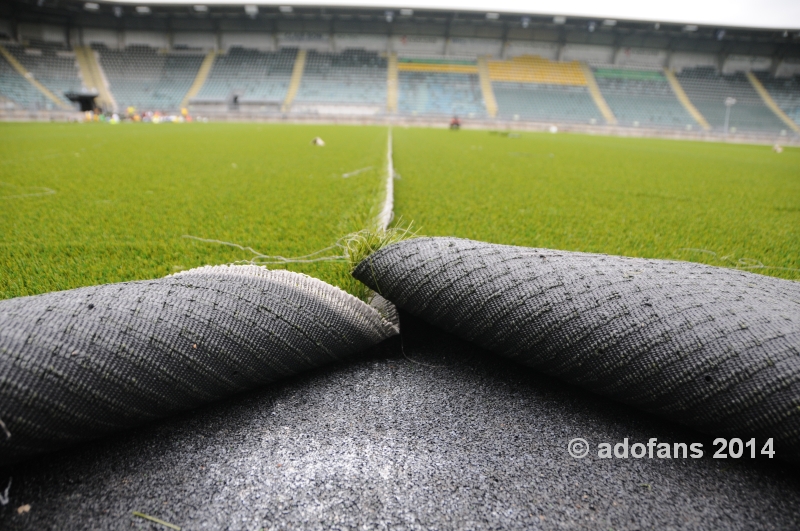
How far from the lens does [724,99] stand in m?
23.2

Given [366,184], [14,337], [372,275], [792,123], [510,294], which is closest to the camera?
[14,337]

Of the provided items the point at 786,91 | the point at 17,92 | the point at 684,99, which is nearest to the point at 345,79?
the point at 17,92

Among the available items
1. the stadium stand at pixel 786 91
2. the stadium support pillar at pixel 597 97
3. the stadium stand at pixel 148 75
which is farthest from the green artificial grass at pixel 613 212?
the stadium stand at pixel 786 91

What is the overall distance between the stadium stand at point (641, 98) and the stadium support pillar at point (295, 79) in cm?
1664

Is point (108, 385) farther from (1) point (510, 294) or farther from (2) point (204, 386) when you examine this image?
(1) point (510, 294)

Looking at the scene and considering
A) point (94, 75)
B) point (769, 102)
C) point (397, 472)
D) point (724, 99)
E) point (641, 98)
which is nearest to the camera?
point (397, 472)

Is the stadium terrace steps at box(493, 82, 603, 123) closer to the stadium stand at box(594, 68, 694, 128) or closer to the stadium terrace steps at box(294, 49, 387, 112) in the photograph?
the stadium stand at box(594, 68, 694, 128)

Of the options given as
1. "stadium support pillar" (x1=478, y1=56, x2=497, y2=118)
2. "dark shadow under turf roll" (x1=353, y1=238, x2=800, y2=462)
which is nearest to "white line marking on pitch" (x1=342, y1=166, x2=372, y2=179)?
"dark shadow under turf roll" (x1=353, y1=238, x2=800, y2=462)

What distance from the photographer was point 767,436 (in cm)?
61

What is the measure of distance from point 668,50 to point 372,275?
3131 cm

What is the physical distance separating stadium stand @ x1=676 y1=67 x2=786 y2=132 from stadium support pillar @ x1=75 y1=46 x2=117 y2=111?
99.1ft

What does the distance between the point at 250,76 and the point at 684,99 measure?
23657 millimetres

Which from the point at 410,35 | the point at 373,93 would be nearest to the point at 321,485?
the point at 373,93

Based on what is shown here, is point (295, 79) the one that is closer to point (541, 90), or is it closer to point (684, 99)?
point (541, 90)
